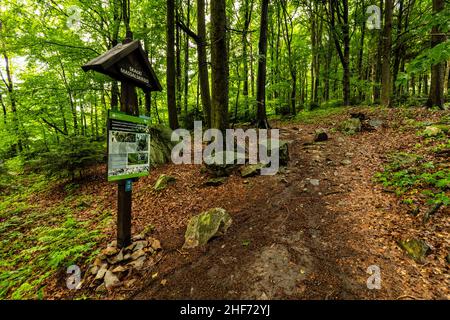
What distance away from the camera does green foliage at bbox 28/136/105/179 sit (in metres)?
7.35

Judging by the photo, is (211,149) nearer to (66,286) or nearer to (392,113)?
(66,286)

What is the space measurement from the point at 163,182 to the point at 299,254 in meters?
4.64

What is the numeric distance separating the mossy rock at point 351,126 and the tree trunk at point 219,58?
20.1 ft

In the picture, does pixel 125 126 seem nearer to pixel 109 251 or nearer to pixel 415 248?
pixel 109 251

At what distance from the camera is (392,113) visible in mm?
10398

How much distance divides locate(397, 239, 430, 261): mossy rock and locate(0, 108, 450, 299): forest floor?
8cm

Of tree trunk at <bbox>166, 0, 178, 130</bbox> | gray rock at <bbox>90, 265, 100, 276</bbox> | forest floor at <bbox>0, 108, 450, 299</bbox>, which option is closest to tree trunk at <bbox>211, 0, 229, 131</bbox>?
forest floor at <bbox>0, 108, 450, 299</bbox>

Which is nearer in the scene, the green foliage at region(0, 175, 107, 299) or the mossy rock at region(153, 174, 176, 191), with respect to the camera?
the green foliage at region(0, 175, 107, 299)

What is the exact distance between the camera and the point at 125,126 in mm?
3711

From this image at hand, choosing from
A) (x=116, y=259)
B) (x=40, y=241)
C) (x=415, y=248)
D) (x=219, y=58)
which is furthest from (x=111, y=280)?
(x=219, y=58)

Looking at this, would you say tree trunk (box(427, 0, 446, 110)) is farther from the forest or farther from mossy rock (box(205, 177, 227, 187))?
mossy rock (box(205, 177, 227, 187))

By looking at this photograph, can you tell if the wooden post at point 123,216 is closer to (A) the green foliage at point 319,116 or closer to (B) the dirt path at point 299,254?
(B) the dirt path at point 299,254

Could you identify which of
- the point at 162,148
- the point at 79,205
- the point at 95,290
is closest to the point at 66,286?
the point at 95,290
